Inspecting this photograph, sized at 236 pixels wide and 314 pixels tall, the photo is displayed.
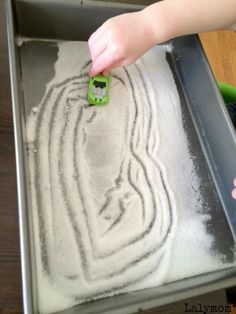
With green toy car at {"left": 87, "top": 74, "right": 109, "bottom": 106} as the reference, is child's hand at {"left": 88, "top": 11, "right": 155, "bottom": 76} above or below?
Result: above

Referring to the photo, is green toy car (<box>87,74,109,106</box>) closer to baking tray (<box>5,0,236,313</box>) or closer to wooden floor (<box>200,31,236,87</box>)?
baking tray (<box>5,0,236,313</box>)

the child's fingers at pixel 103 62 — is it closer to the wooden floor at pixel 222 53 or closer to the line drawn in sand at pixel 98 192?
the line drawn in sand at pixel 98 192

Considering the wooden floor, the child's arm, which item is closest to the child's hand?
the child's arm

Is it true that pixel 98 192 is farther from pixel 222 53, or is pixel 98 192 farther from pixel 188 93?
pixel 222 53

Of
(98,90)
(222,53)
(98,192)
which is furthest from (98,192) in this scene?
(222,53)

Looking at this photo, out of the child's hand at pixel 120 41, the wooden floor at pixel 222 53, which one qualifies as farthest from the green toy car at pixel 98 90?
the wooden floor at pixel 222 53

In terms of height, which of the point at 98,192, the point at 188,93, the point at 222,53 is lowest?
the point at 98,192

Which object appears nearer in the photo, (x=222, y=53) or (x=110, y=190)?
(x=110, y=190)
